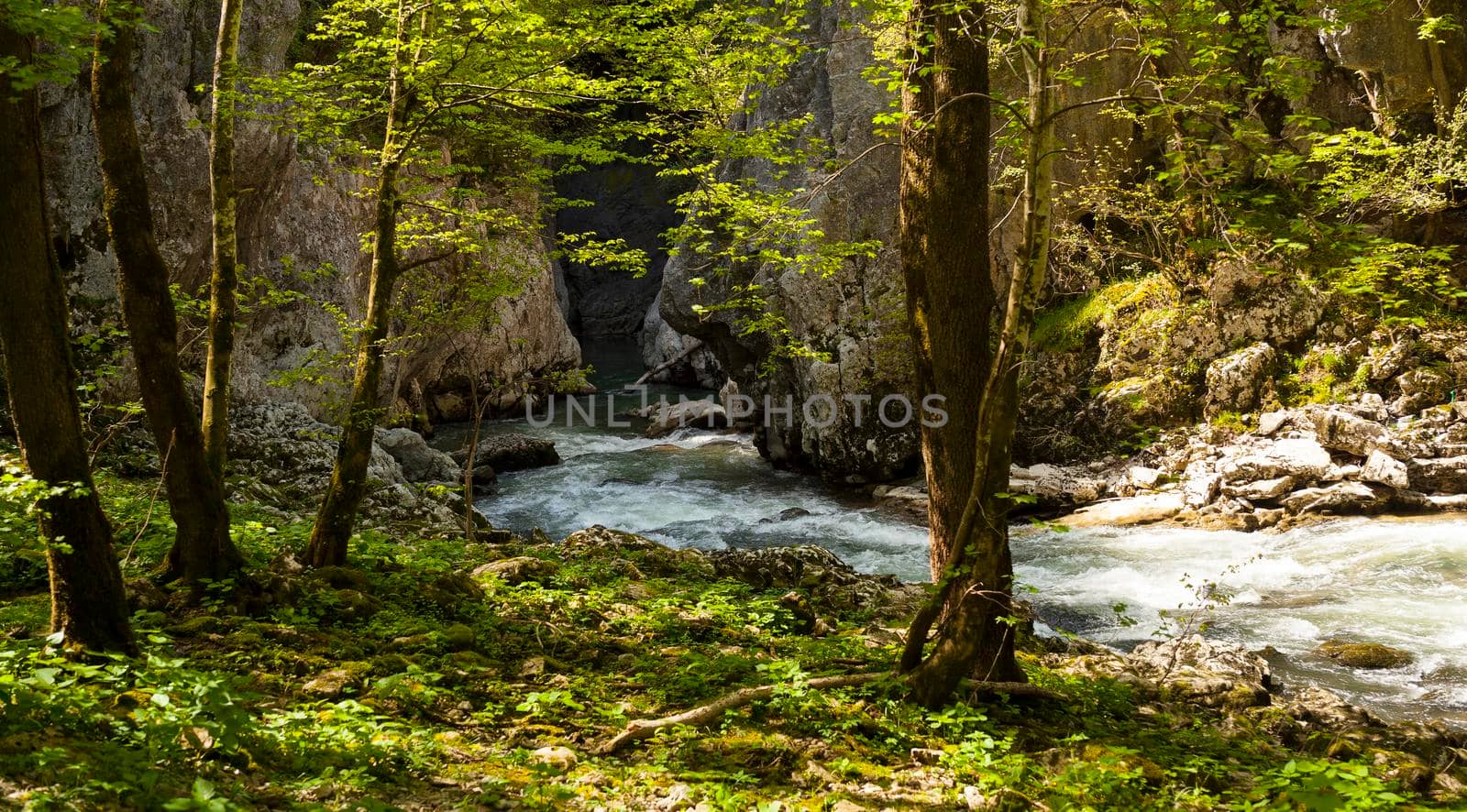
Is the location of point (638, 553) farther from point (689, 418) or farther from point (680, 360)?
point (680, 360)

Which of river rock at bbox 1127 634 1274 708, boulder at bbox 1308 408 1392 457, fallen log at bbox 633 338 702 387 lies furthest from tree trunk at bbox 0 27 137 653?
fallen log at bbox 633 338 702 387

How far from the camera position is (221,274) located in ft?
20.5

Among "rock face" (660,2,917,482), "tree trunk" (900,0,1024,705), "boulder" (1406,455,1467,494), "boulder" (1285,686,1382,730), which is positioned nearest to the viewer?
"tree trunk" (900,0,1024,705)

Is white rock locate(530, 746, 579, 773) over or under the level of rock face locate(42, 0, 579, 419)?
under

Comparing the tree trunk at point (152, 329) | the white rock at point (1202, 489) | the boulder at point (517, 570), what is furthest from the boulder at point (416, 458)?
the white rock at point (1202, 489)

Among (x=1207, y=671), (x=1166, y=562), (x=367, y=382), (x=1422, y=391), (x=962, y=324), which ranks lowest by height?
(x=1166, y=562)

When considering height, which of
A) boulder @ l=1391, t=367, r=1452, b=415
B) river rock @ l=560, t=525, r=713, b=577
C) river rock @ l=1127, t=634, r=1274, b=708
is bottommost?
river rock @ l=1127, t=634, r=1274, b=708

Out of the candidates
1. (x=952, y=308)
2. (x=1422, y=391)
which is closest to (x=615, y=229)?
(x=1422, y=391)

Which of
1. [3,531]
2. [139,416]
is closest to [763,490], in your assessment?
[139,416]

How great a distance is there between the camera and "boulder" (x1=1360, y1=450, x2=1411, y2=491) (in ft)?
39.7

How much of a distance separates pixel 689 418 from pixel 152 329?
19.5 meters

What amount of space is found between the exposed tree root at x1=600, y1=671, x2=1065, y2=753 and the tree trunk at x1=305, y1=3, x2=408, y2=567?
339cm

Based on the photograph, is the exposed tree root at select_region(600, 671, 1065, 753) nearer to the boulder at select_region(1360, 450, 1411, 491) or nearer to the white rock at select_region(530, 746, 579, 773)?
the white rock at select_region(530, 746, 579, 773)

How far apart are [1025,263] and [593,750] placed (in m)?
3.32
